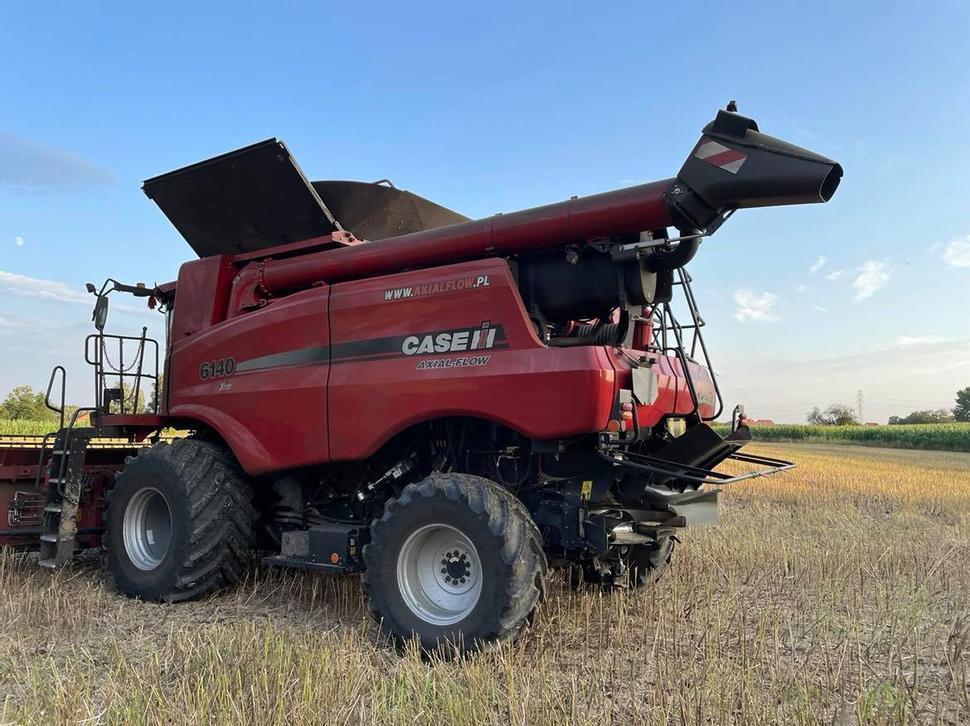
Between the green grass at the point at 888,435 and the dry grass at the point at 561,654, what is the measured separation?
96.8 ft

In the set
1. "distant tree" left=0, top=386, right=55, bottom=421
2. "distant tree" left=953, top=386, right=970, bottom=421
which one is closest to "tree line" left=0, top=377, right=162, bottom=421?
A: "distant tree" left=0, top=386, right=55, bottom=421

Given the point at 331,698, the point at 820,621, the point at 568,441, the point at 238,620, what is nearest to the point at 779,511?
the point at 820,621

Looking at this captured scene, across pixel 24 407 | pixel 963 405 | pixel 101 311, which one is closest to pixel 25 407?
pixel 24 407

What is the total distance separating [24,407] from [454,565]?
49.8m

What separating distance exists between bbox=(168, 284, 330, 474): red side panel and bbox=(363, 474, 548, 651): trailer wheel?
3.14 ft

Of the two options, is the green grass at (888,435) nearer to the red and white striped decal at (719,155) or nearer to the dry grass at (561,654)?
the dry grass at (561,654)

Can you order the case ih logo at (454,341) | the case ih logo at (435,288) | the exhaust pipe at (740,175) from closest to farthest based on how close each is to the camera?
the exhaust pipe at (740,175), the case ih logo at (454,341), the case ih logo at (435,288)

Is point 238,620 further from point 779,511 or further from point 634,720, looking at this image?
point 779,511

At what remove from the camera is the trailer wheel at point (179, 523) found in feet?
16.4

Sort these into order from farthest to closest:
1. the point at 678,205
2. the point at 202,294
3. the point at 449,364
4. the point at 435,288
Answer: the point at 202,294 < the point at 435,288 < the point at 449,364 < the point at 678,205

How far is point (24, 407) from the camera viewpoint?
44.7m

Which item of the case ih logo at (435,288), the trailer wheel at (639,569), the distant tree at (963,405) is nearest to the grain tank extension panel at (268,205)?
the case ih logo at (435,288)

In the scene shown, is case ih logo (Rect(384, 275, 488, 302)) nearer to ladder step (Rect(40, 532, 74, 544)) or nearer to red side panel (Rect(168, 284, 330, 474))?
red side panel (Rect(168, 284, 330, 474))

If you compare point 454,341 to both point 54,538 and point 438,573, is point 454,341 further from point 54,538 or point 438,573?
point 54,538
